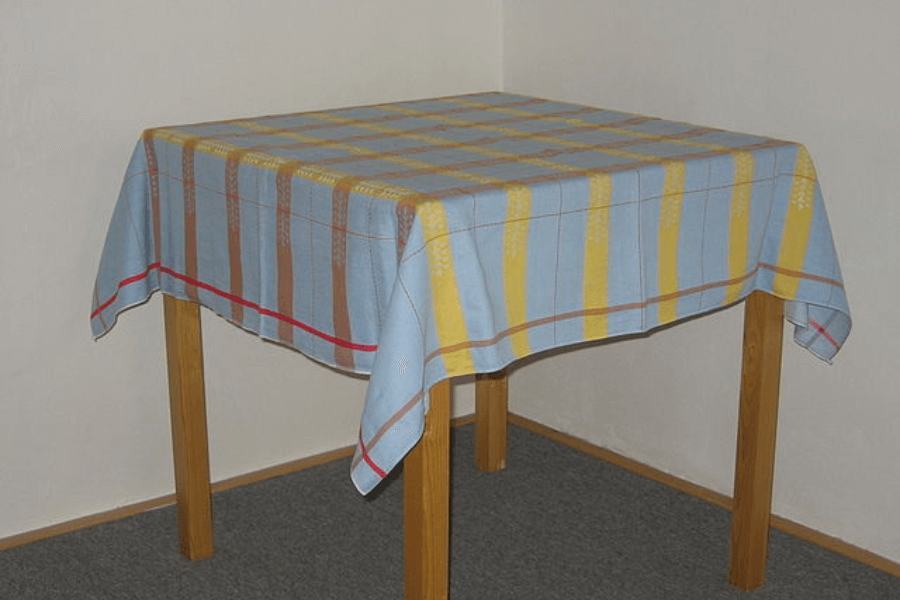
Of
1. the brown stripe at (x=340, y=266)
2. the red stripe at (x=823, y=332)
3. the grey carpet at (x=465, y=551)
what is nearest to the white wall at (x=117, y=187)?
the grey carpet at (x=465, y=551)

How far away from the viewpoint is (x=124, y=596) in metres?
2.32

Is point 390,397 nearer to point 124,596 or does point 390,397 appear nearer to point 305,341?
point 305,341

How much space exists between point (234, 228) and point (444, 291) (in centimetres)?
47

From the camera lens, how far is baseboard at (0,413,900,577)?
2455mm

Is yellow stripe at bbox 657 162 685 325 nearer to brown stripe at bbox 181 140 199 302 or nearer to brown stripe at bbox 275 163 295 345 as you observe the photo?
brown stripe at bbox 275 163 295 345

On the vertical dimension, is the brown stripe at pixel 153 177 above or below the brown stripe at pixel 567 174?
below

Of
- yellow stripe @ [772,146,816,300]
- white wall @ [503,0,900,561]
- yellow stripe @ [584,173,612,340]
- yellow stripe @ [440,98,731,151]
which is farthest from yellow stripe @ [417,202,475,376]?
white wall @ [503,0,900,561]

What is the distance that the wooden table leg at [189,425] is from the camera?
2.33m

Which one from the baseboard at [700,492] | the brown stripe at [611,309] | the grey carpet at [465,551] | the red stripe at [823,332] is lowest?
the grey carpet at [465,551]

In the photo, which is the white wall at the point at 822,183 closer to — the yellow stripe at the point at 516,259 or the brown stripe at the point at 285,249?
the yellow stripe at the point at 516,259

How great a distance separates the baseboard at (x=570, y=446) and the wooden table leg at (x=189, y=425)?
0.21 meters

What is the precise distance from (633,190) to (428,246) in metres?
0.38

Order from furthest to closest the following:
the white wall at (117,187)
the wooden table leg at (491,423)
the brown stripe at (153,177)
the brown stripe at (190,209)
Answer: the wooden table leg at (491,423)
the white wall at (117,187)
the brown stripe at (153,177)
the brown stripe at (190,209)

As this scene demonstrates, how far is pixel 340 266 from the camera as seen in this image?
180 centimetres
